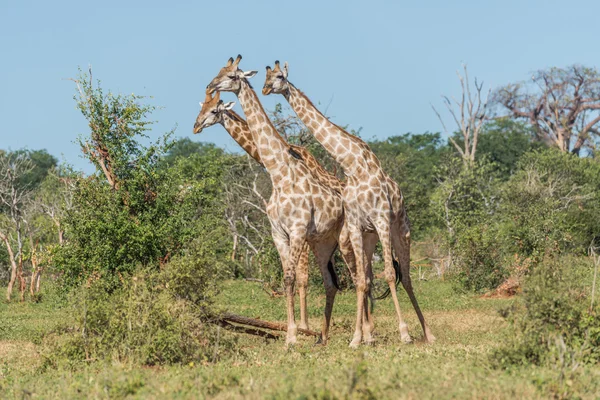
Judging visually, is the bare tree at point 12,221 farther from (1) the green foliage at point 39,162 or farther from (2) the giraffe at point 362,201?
(1) the green foliage at point 39,162

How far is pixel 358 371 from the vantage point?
24.7 ft

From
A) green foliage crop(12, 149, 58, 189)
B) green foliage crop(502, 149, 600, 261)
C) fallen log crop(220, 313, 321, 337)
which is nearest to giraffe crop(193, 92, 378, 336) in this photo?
fallen log crop(220, 313, 321, 337)

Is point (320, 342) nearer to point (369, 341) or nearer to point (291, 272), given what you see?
point (369, 341)

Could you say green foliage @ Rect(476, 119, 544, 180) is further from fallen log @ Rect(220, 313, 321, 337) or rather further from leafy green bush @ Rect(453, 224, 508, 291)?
fallen log @ Rect(220, 313, 321, 337)

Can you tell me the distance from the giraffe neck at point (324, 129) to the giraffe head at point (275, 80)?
28 centimetres

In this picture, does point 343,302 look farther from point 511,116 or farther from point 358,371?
point 511,116

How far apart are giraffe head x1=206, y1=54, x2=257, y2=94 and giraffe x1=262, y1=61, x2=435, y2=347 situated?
401mm

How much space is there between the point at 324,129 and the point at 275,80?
3.54 feet

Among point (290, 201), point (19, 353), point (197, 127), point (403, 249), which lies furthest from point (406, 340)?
point (19, 353)

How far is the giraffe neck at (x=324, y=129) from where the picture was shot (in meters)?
13.0

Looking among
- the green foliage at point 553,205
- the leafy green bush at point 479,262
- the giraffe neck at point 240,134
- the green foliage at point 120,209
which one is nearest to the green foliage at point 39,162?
the green foliage at point 553,205

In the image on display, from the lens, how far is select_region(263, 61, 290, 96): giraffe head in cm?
1323

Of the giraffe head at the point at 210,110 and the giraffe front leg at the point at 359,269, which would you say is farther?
the giraffe head at the point at 210,110

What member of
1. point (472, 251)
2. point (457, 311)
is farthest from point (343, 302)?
point (472, 251)
